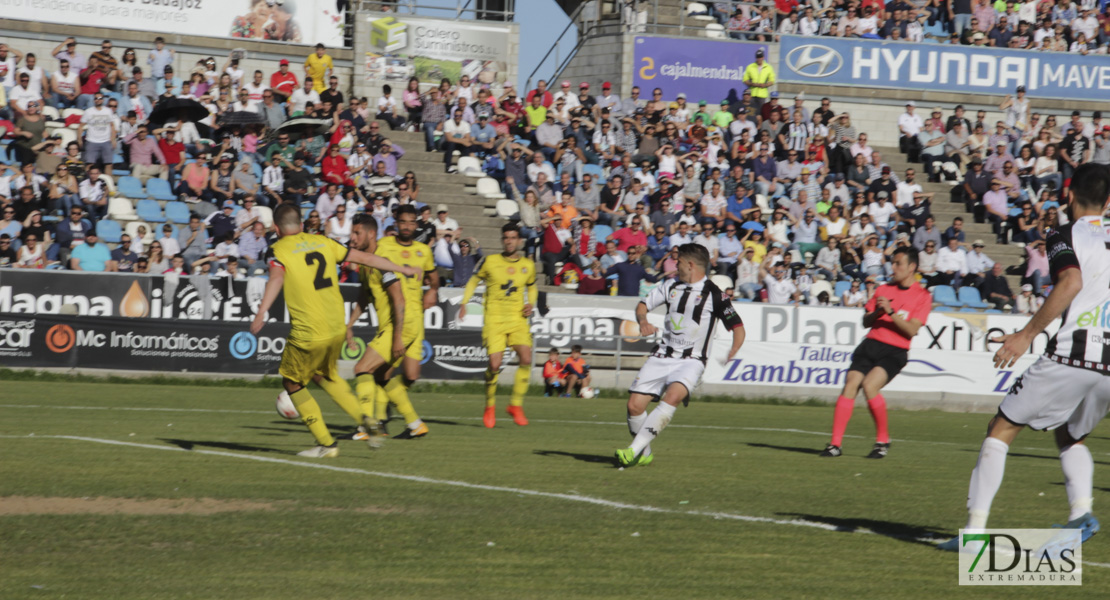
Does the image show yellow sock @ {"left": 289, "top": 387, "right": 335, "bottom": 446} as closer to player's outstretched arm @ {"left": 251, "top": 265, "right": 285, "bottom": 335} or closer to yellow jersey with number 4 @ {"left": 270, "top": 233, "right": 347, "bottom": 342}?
yellow jersey with number 4 @ {"left": 270, "top": 233, "right": 347, "bottom": 342}

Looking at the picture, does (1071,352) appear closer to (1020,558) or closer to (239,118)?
(1020,558)

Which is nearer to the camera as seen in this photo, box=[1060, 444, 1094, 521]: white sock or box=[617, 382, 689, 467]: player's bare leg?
box=[1060, 444, 1094, 521]: white sock

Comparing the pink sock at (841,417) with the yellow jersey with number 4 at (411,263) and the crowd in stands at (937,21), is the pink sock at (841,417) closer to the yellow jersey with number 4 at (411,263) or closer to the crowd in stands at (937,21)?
the yellow jersey with number 4 at (411,263)

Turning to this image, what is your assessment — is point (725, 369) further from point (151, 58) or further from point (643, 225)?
point (151, 58)

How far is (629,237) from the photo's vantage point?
2538cm

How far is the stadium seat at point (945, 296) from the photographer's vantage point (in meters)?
26.6

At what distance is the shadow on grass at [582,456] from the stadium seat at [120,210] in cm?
1499

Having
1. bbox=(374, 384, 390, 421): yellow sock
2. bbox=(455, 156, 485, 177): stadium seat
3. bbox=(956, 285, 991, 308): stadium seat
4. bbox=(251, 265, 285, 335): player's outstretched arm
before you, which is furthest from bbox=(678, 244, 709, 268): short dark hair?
bbox=(956, 285, 991, 308): stadium seat

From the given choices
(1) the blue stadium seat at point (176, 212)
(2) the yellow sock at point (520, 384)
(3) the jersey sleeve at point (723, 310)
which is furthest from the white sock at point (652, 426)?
(1) the blue stadium seat at point (176, 212)

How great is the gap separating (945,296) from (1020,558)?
21.2 m

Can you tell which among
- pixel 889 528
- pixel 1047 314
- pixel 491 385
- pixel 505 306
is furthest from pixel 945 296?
pixel 1047 314

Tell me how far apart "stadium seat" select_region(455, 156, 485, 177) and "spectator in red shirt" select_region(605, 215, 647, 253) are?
404 centimetres

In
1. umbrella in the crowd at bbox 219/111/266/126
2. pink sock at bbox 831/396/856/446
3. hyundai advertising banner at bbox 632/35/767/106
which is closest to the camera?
pink sock at bbox 831/396/856/446

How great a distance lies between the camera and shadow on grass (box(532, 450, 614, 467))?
11.0 m
